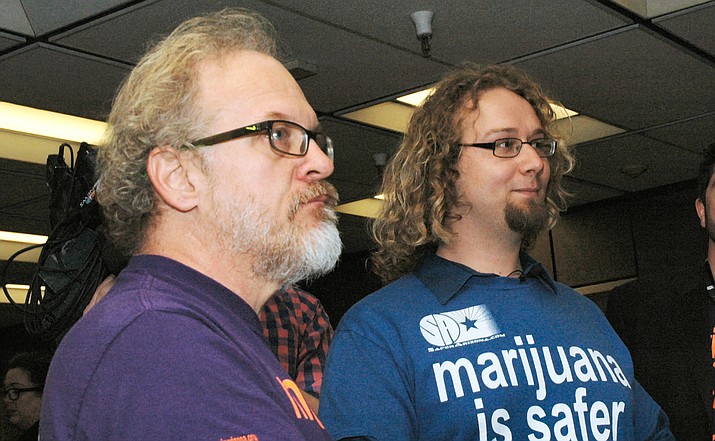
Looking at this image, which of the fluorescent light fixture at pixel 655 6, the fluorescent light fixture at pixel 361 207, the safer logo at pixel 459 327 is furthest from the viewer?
the fluorescent light fixture at pixel 361 207

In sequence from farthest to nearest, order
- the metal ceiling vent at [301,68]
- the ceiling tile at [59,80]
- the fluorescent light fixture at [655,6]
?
1. the metal ceiling vent at [301,68]
2. the ceiling tile at [59,80]
3. the fluorescent light fixture at [655,6]

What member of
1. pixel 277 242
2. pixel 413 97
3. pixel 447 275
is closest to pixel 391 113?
pixel 413 97

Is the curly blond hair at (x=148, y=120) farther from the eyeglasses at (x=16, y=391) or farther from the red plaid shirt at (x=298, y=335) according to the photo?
the eyeglasses at (x=16, y=391)

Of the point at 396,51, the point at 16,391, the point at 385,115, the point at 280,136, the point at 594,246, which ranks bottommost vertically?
the point at 16,391

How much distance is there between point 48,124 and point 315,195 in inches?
130

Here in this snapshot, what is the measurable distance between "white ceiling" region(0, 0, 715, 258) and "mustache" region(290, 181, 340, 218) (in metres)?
1.84

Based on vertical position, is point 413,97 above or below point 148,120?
above

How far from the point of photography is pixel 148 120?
1.13m

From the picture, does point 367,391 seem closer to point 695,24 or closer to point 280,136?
point 280,136

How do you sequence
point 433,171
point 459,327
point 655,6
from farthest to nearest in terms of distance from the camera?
point 655,6 < point 433,171 < point 459,327

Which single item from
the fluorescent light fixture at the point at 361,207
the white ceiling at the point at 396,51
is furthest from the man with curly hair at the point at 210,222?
the fluorescent light fixture at the point at 361,207

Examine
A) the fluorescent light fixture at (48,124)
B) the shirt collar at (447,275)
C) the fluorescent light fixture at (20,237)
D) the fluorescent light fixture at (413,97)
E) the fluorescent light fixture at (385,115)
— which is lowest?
the shirt collar at (447,275)

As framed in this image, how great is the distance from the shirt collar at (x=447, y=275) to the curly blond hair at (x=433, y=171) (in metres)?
0.07

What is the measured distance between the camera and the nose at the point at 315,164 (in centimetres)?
117
